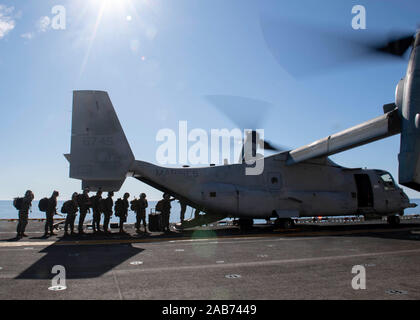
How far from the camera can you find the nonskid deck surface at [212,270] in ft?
18.3

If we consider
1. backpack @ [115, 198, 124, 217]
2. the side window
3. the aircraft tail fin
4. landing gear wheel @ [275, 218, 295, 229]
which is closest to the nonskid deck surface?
the aircraft tail fin

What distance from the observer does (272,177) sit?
18922 millimetres

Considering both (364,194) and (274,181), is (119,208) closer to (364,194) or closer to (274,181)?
(274,181)

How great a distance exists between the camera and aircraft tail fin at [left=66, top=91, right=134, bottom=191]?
15359 millimetres

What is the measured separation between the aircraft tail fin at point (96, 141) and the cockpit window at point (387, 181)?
628 inches

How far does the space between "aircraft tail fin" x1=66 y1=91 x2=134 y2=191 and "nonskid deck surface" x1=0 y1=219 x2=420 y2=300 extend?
450 cm

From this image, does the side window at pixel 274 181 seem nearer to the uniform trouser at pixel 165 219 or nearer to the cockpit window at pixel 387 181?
the uniform trouser at pixel 165 219

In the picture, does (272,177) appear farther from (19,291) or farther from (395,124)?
(19,291)

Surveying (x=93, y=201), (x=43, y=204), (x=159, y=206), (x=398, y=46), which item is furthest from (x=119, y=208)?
(x=398, y=46)

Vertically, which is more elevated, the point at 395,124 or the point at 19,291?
the point at 395,124

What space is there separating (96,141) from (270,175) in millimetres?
9794
